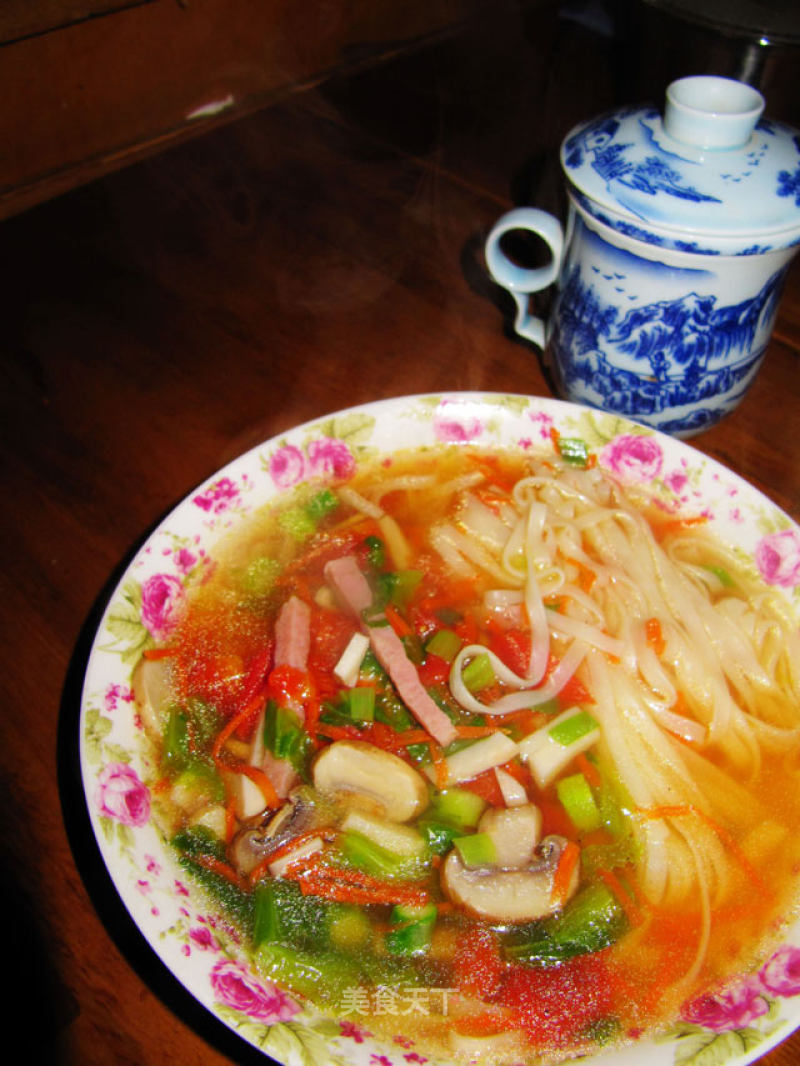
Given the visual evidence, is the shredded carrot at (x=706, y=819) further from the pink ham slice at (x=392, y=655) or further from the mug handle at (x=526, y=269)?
the mug handle at (x=526, y=269)

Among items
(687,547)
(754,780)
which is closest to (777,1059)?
(754,780)

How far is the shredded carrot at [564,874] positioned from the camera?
1.49 m

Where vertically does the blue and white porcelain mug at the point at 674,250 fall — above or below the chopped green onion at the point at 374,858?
above

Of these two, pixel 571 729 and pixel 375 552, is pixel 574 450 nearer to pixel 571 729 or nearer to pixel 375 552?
pixel 375 552

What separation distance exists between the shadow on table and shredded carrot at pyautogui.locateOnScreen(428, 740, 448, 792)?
1.89 feet

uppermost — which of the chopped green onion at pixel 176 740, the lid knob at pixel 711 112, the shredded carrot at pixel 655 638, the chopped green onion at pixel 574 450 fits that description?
the lid knob at pixel 711 112

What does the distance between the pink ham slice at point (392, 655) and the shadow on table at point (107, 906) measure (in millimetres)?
661

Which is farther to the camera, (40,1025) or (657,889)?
(657,889)

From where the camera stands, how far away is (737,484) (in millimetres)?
2053

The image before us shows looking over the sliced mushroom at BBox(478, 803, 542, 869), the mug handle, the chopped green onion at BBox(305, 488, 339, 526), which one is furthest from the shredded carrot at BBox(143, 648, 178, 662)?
the mug handle

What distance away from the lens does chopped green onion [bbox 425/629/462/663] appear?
1836 mm

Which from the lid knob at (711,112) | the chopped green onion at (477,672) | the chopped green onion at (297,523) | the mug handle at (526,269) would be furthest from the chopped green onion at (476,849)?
the lid knob at (711,112)

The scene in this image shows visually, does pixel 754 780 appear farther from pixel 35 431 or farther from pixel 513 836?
pixel 35 431

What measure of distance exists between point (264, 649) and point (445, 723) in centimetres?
48
